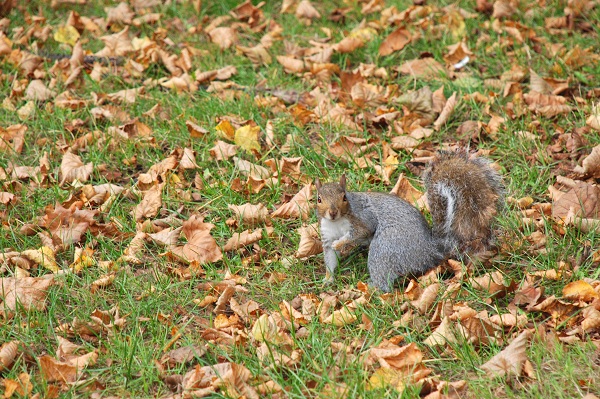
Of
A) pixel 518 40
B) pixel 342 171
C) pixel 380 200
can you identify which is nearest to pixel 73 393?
pixel 380 200

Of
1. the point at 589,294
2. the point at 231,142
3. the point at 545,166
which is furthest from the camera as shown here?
the point at 231,142

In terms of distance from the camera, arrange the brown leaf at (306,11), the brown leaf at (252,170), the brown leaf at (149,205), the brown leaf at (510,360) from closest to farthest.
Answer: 1. the brown leaf at (510,360)
2. the brown leaf at (149,205)
3. the brown leaf at (252,170)
4. the brown leaf at (306,11)

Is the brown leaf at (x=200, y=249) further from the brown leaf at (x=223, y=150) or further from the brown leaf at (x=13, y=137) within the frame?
the brown leaf at (x=13, y=137)

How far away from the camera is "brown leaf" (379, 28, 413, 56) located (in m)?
4.98

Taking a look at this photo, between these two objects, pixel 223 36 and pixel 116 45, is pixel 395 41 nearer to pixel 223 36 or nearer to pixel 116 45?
pixel 223 36

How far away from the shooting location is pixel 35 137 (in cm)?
445

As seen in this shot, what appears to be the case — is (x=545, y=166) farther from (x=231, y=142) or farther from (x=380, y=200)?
(x=231, y=142)

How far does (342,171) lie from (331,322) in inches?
47.9

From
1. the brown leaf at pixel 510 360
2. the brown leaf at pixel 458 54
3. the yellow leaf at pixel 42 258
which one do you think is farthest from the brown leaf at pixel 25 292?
the brown leaf at pixel 458 54

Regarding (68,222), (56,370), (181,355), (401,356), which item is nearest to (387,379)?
(401,356)

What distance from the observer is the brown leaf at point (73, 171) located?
404 cm

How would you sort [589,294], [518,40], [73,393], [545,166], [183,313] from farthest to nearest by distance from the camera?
1. [518,40]
2. [545,166]
3. [183,313]
4. [589,294]
5. [73,393]

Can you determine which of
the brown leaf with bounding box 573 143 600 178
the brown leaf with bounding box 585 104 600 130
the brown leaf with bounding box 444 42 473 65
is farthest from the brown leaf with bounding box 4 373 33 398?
the brown leaf with bounding box 444 42 473 65

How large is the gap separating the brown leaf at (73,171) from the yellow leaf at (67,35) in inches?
66.7
